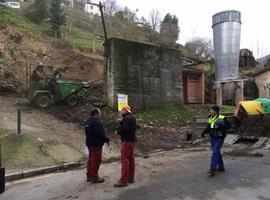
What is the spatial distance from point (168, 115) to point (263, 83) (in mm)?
19930

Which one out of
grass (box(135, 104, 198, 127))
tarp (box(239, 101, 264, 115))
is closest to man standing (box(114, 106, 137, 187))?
tarp (box(239, 101, 264, 115))

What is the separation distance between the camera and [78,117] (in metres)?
17.7

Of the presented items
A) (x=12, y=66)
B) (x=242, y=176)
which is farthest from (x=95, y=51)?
(x=242, y=176)

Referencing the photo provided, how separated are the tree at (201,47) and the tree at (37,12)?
23.9 meters

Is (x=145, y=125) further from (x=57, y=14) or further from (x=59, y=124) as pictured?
(x=57, y=14)

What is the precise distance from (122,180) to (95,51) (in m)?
31.9

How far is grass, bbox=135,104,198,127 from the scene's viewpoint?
59.8 feet

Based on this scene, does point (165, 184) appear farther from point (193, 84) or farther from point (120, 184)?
point (193, 84)

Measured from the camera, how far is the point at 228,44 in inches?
1232

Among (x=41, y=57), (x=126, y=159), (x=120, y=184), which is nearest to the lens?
(x=120, y=184)

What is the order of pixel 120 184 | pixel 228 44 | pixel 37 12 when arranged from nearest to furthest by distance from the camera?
pixel 120 184 → pixel 228 44 → pixel 37 12

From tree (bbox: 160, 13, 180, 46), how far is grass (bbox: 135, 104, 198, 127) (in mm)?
27930

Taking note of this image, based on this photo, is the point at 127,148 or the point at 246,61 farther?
the point at 246,61

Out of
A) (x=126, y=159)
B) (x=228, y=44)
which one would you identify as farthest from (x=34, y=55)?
(x=126, y=159)
